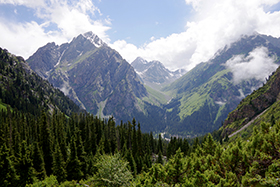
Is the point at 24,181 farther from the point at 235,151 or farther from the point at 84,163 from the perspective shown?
the point at 235,151

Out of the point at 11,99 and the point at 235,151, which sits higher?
the point at 11,99

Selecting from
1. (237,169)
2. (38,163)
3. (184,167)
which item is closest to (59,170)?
(38,163)

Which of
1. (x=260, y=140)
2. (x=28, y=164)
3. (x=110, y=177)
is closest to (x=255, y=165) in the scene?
(x=260, y=140)

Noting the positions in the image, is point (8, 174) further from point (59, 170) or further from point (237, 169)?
point (237, 169)

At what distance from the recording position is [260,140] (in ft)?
81.1

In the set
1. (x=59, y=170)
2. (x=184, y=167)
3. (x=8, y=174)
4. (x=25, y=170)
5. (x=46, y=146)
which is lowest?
(x=59, y=170)

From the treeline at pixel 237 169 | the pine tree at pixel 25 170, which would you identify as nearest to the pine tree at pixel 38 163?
the pine tree at pixel 25 170

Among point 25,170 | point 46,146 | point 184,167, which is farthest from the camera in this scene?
point 46,146

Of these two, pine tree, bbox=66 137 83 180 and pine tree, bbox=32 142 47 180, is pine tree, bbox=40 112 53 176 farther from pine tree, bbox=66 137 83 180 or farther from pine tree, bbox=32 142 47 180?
pine tree, bbox=66 137 83 180

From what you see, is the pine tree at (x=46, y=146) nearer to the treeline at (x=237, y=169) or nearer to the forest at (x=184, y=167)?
the forest at (x=184, y=167)

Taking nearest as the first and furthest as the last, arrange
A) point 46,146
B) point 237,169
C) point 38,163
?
point 237,169
point 38,163
point 46,146

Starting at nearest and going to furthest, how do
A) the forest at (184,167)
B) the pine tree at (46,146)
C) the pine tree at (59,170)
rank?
the forest at (184,167), the pine tree at (59,170), the pine tree at (46,146)

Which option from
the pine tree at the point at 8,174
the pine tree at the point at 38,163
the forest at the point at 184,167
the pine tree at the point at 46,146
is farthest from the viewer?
the pine tree at the point at 46,146

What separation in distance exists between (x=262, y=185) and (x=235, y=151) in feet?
29.8
